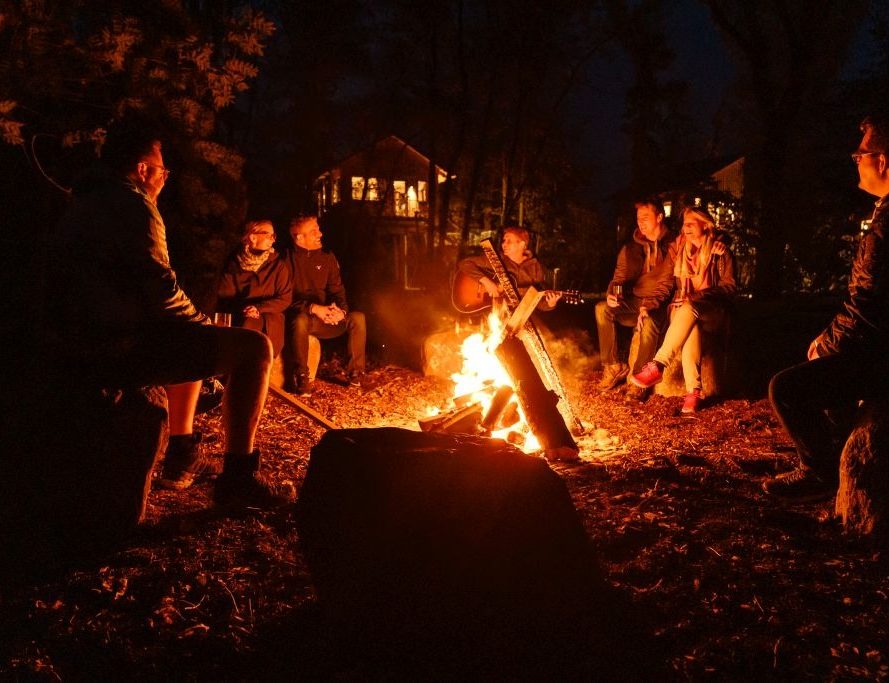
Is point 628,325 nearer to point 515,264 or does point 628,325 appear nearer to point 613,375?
point 613,375

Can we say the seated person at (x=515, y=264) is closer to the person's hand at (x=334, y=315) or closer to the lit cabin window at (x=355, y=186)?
the person's hand at (x=334, y=315)

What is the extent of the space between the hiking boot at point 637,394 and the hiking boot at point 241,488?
13.4ft

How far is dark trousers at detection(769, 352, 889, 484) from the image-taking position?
3391 mm

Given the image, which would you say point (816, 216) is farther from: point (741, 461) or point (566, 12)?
point (741, 461)

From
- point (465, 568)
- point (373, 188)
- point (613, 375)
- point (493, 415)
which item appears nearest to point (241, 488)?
point (465, 568)

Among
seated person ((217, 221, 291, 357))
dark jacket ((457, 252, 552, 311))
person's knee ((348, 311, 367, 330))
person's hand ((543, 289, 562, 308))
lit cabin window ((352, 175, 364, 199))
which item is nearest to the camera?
person's hand ((543, 289, 562, 308))

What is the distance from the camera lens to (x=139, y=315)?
3.43 meters

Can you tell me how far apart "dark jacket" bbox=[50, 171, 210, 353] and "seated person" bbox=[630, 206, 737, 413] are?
464cm

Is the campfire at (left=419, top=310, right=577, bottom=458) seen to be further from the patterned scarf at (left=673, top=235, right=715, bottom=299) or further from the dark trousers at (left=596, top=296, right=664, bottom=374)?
the patterned scarf at (left=673, top=235, right=715, bottom=299)

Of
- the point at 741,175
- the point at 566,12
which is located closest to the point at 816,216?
the point at 566,12

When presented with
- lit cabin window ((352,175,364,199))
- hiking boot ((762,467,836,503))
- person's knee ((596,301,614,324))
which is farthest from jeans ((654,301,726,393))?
lit cabin window ((352,175,364,199))

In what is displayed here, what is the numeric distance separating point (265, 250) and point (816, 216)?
→ 53.1ft

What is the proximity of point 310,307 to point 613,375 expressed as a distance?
132 inches

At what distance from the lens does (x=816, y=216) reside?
18.1m
